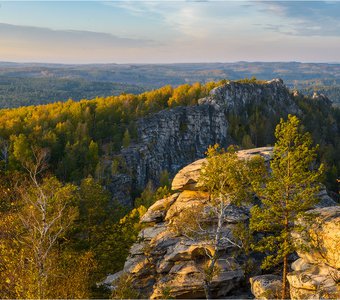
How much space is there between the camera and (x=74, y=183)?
94688mm

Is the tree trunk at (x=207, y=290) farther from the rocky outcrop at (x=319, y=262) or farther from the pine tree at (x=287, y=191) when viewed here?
the rocky outcrop at (x=319, y=262)

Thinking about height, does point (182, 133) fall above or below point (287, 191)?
below

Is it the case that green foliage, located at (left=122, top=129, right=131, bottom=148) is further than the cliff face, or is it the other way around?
green foliage, located at (left=122, top=129, right=131, bottom=148)

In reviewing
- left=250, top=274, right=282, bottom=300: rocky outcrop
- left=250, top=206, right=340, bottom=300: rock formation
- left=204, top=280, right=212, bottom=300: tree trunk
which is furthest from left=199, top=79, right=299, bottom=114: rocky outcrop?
left=250, top=206, right=340, bottom=300: rock formation

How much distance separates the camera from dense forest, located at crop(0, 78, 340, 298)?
25.6 m

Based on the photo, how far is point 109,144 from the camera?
121062mm

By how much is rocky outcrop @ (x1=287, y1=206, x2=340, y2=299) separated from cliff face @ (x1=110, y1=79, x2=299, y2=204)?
272 feet

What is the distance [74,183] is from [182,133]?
65.0m

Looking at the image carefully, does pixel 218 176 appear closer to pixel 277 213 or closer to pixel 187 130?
pixel 277 213

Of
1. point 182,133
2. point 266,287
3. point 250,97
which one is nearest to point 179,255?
point 266,287

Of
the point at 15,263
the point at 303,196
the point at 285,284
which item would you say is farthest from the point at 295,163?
the point at 15,263

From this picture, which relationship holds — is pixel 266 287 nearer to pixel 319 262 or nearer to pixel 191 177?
pixel 319 262

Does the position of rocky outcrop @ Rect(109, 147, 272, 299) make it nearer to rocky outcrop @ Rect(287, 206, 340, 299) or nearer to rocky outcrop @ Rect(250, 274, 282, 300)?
rocky outcrop @ Rect(250, 274, 282, 300)

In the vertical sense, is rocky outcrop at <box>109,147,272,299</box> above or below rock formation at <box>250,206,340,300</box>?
below
